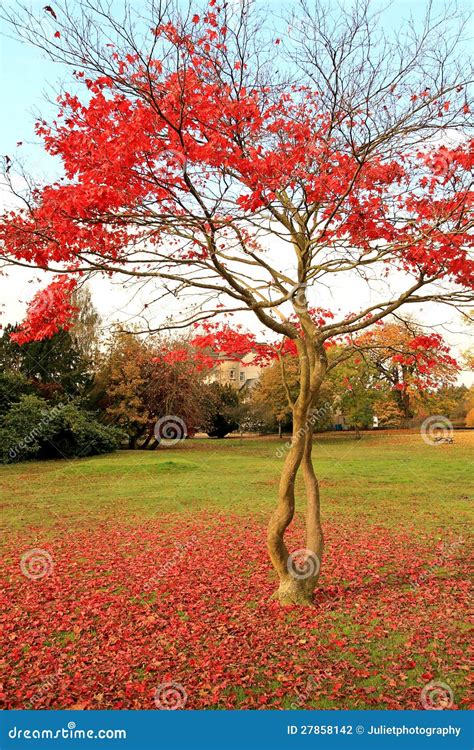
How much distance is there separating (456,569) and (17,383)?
21.5m

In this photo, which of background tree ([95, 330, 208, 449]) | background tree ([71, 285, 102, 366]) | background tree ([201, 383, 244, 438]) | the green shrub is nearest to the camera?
the green shrub

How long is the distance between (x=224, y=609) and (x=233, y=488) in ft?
34.3

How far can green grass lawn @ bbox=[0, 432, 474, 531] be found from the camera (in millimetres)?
12836

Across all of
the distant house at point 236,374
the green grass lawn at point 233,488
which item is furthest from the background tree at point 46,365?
the distant house at point 236,374

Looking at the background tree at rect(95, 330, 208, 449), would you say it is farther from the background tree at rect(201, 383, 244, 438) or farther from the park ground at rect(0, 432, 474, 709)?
the park ground at rect(0, 432, 474, 709)

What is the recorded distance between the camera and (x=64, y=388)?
27.1 m

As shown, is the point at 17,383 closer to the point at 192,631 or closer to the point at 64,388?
the point at 64,388

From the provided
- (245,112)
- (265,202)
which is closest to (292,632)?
(265,202)

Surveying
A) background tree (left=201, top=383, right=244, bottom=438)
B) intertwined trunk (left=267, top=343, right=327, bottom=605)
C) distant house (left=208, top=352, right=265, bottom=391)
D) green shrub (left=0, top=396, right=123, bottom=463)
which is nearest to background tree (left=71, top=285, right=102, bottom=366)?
background tree (left=201, top=383, right=244, bottom=438)

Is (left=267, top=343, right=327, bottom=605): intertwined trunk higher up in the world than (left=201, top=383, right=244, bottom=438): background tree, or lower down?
lower down

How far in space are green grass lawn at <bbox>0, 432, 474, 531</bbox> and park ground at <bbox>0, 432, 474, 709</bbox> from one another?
14 cm

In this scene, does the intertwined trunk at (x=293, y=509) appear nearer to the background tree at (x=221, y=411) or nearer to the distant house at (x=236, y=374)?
the background tree at (x=221, y=411)

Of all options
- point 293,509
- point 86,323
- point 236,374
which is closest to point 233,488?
point 293,509

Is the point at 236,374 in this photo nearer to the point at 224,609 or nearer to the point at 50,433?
the point at 50,433
